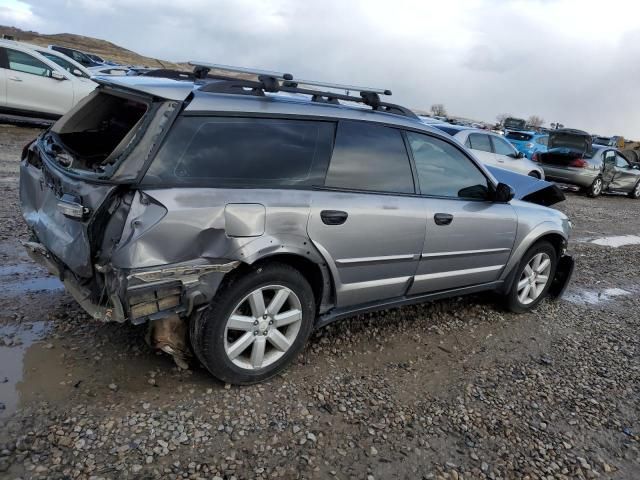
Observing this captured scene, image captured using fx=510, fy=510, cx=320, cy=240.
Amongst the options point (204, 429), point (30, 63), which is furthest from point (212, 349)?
point (30, 63)

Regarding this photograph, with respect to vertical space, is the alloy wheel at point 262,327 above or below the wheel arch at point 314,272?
below

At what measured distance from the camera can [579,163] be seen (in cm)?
1424

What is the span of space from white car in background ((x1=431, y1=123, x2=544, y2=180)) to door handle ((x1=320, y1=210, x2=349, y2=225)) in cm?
832

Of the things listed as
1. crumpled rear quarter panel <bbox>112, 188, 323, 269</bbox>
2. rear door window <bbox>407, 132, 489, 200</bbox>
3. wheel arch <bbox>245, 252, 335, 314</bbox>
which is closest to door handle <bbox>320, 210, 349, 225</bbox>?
crumpled rear quarter panel <bbox>112, 188, 323, 269</bbox>

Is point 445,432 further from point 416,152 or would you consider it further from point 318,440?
point 416,152

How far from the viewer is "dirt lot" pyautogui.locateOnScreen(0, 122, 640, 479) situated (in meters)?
2.52

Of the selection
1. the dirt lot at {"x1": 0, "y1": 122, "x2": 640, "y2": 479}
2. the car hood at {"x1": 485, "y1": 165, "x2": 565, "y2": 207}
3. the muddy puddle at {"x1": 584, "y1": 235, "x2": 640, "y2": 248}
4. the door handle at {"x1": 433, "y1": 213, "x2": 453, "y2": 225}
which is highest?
the car hood at {"x1": 485, "y1": 165, "x2": 565, "y2": 207}

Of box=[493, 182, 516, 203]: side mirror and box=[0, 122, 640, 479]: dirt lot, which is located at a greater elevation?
box=[493, 182, 516, 203]: side mirror

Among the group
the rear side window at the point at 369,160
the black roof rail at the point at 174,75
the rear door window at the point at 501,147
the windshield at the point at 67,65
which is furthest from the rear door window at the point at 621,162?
the black roof rail at the point at 174,75

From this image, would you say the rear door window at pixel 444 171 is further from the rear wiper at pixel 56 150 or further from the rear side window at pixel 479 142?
the rear side window at pixel 479 142

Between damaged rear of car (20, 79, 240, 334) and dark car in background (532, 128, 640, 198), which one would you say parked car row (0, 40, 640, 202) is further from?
damaged rear of car (20, 79, 240, 334)

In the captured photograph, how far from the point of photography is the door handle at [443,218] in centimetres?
369

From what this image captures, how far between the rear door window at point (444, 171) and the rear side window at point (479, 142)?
7.80m

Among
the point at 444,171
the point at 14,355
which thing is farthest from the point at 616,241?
the point at 14,355
